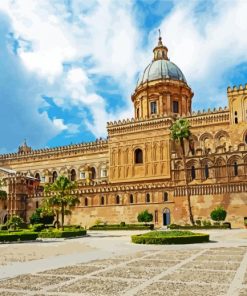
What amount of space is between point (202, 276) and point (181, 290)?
2.39 metres

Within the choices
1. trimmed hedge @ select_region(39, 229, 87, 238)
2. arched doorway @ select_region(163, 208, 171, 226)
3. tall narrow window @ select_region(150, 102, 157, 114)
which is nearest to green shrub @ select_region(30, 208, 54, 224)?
arched doorway @ select_region(163, 208, 171, 226)

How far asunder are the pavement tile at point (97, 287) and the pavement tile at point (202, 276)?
1724 millimetres

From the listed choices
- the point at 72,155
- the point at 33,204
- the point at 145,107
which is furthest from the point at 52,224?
the point at 145,107

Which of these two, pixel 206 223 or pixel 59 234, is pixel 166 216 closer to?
pixel 206 223

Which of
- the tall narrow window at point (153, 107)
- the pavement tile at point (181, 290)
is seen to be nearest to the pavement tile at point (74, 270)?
the pavement tile at point (181, 290)

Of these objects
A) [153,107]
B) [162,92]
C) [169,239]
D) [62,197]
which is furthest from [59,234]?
[162,92]

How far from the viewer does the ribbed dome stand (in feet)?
221

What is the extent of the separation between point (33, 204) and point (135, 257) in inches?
1923

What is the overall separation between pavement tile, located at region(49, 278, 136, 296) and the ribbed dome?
57.1 m

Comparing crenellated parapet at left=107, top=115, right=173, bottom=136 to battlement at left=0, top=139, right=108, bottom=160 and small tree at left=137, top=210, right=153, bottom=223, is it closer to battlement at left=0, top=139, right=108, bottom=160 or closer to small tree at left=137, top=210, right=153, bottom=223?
battlement at left=0, top=139, right=108, bottom=160

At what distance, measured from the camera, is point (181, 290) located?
1059cm

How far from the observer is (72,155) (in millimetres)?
73438

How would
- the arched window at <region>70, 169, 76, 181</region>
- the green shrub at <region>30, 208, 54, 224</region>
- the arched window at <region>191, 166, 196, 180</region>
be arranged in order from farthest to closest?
the arched window at <region>70, 169, 76, 181</region> < the green shrub at <region>30, 208, 54, 224</region> < the arched window at <region>191, 166, 196, 180</region>

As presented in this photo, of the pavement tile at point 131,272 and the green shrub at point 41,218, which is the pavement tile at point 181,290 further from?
A: the green shrub at point 41,218
